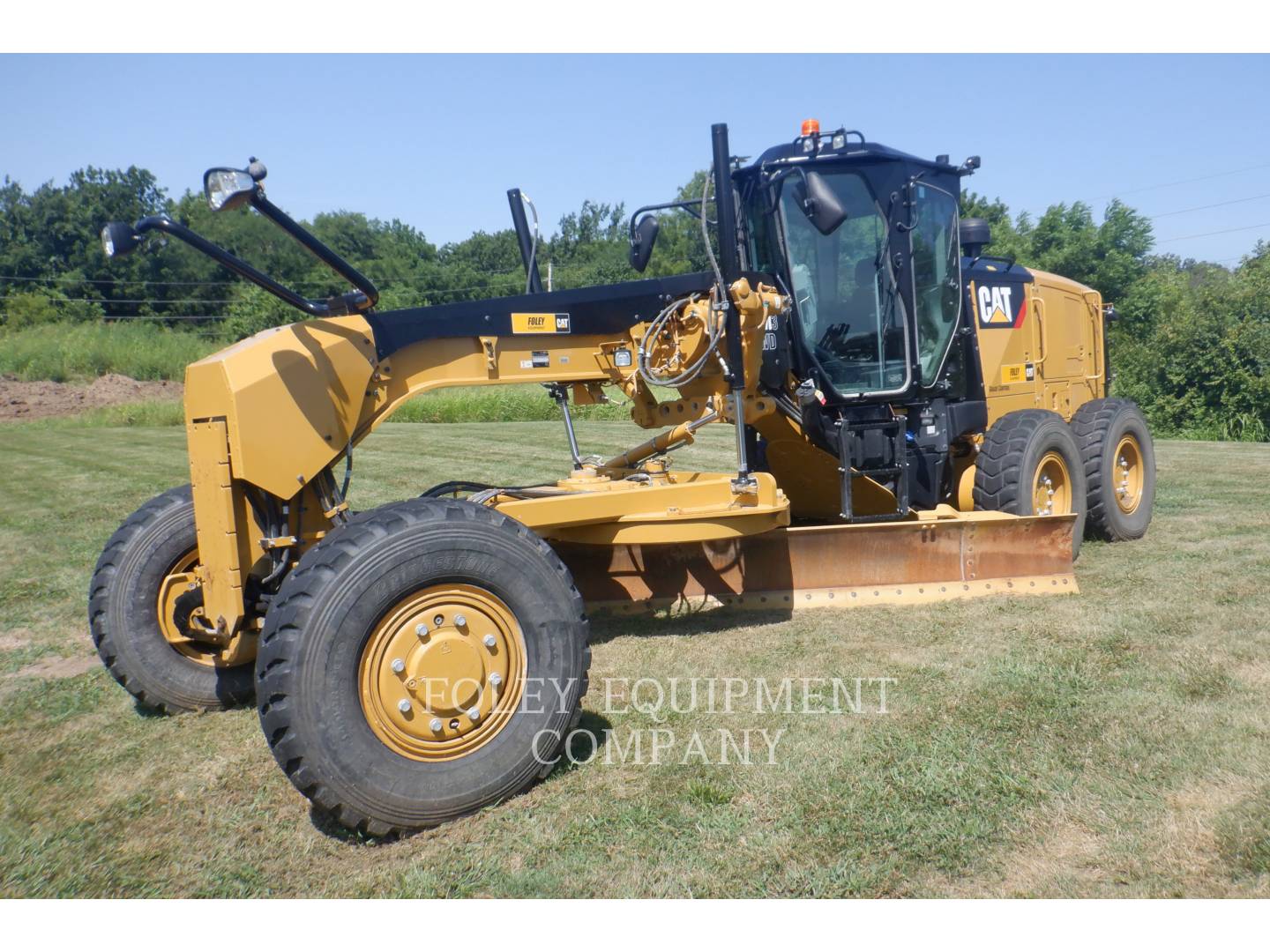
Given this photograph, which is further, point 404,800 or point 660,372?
point 660,372

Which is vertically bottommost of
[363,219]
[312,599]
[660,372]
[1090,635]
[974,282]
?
[1090,635]

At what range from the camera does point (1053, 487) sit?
21.9ft

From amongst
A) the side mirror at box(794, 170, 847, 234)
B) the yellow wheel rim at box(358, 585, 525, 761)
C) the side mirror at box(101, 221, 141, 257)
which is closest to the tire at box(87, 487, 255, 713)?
the side mirror at box(101, 221, 141, 257)

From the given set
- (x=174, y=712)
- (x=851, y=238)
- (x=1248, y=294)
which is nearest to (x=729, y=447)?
(x=851, y=238)

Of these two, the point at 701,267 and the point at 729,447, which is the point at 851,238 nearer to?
the point at 701,267

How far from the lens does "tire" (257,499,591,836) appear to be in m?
3.06

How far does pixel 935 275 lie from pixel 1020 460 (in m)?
1.29

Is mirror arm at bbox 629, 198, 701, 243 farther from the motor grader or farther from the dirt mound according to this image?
the dirt mound

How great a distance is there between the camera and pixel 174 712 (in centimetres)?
429

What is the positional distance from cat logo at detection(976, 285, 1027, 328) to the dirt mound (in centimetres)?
2568

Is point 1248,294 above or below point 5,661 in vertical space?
above

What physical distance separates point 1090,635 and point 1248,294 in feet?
64.8

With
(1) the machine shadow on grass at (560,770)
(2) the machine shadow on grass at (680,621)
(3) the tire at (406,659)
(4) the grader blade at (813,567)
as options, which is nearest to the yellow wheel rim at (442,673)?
(3) the tire at (406,659)

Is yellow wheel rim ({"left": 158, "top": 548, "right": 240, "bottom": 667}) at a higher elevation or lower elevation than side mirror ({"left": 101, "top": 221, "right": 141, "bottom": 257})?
lower
